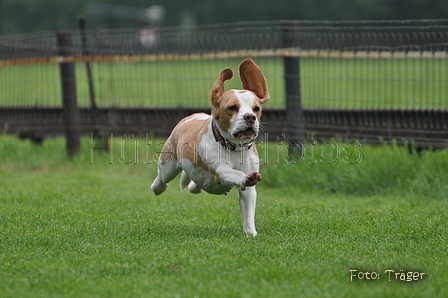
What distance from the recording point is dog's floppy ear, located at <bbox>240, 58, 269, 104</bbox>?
615cm

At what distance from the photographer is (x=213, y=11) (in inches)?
2456

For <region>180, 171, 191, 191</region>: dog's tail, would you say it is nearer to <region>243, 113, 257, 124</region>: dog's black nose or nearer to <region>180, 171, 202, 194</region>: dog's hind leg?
<region>180, 171, 202, 194</region>: dog's hind leg

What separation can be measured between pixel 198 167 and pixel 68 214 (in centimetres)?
192

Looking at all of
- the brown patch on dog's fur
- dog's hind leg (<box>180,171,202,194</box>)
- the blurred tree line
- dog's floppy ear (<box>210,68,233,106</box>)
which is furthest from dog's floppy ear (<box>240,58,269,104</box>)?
the blurred tree line

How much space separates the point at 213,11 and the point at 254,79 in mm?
57377

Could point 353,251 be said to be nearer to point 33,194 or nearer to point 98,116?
point 33,194

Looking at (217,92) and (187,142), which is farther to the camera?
(187,142)

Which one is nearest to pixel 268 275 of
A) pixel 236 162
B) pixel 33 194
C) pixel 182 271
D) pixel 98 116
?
pixel 182 271

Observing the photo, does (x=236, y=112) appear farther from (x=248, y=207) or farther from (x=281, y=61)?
(x=281, y=61)

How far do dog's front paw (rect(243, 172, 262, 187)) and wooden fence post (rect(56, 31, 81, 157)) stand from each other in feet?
23.4

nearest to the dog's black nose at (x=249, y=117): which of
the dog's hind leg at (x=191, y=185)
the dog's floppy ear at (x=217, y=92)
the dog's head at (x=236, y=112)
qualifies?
the dog's head at (x=236, y=112)

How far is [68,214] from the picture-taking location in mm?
7363

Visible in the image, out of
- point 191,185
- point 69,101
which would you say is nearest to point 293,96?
point 191,185

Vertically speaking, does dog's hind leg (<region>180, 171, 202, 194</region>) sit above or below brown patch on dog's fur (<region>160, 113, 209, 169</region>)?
below
